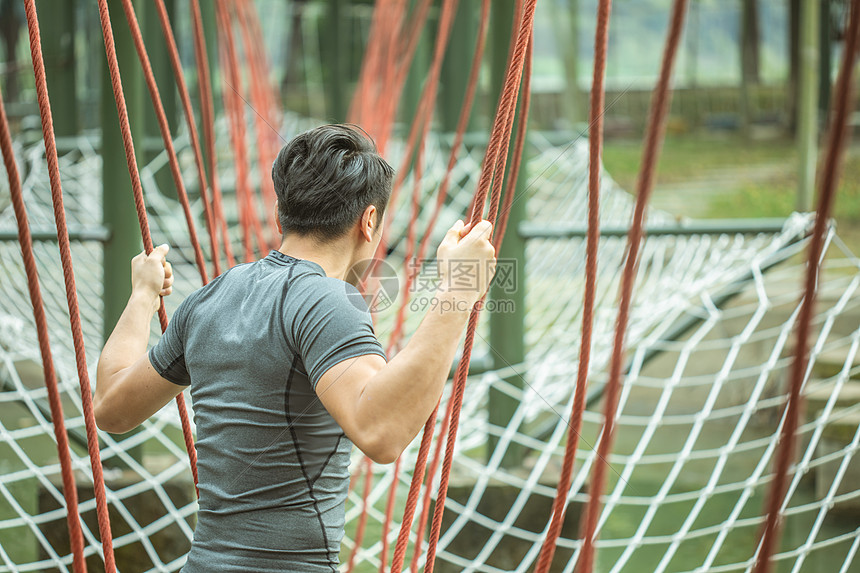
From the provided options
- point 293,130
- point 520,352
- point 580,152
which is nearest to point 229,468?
point 520,352

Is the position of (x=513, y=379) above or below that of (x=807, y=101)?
below

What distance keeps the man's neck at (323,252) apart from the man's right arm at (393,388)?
0.11 m

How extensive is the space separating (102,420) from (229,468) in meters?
0.16

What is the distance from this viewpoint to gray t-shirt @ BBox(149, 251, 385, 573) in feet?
2.02

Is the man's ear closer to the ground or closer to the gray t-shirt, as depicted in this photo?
the gray t-shirt

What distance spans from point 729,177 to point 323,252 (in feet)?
29.3

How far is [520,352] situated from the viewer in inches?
67.8

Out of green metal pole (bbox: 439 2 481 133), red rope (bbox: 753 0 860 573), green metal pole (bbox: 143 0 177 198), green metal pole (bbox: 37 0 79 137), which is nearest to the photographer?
red rope (bbox: 753 0 860 573)

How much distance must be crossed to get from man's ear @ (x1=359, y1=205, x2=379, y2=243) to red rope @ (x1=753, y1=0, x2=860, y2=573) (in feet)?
1.05

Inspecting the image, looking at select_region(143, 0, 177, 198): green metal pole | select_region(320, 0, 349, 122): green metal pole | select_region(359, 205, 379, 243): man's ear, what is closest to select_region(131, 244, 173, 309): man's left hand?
select_region(359, 205, 379, 243): man's ear

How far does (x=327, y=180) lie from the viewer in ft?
2.11

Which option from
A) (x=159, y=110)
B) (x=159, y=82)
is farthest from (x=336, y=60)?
(x=159, y=110)

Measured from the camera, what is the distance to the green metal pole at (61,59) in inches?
126

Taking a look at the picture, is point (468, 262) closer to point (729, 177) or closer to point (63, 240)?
point (63, 240)
